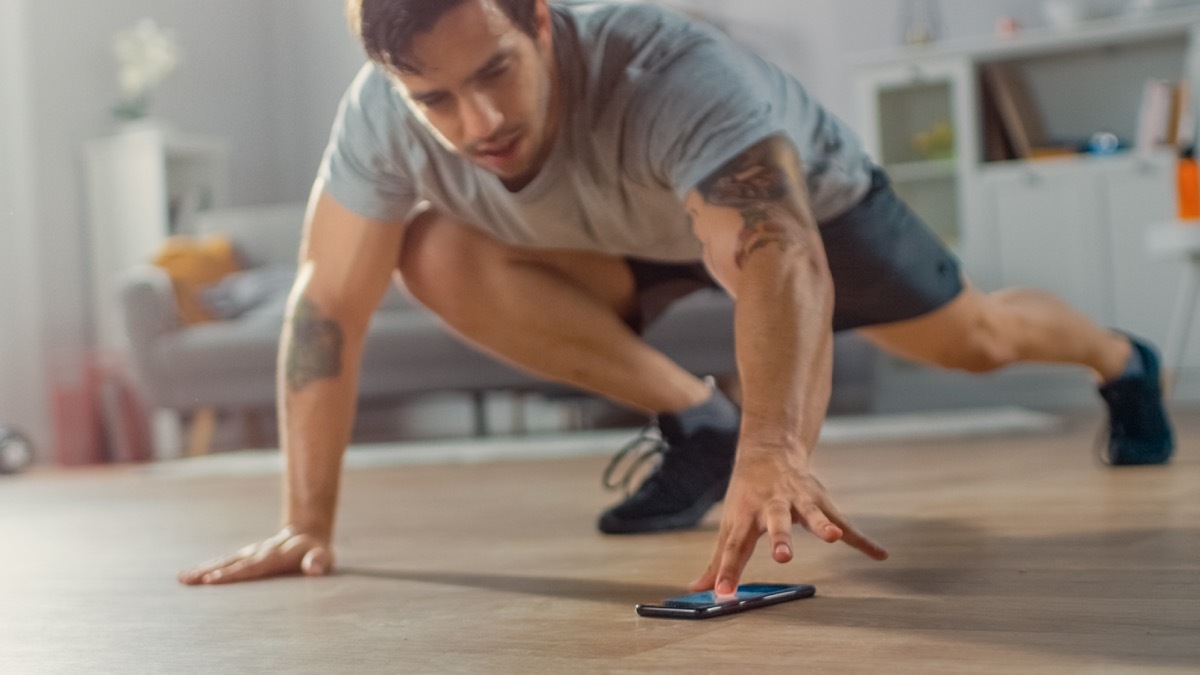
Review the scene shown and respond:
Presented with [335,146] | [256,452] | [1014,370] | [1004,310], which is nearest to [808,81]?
[1014,370]

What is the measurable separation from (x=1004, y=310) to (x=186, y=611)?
1.13 meters

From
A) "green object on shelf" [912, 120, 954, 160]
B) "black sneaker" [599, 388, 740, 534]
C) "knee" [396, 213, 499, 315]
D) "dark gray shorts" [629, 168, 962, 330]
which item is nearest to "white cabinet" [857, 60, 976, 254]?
"green object on shelf" [912, 120, 954, 160]

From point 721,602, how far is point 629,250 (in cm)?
68

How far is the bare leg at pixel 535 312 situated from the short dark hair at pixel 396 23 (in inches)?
15.5

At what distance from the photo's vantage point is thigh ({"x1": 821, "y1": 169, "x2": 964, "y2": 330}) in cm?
160

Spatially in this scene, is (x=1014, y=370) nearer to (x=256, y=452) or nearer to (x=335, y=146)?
(x=256, y=452)

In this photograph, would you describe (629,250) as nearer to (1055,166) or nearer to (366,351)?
(366,351)

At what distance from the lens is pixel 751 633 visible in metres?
0.91

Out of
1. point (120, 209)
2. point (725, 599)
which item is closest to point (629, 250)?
point (725, 599)

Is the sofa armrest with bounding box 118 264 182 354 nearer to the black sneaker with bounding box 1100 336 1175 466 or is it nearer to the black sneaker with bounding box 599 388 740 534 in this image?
the black sneaker with bounding box 599 388 740 534

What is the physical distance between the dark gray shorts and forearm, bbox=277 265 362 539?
20.3 inches

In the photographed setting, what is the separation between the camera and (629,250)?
160cm

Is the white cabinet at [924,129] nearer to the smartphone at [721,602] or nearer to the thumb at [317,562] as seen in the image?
the thumb at [317,562]

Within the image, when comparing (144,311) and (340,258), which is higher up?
(340,258)
